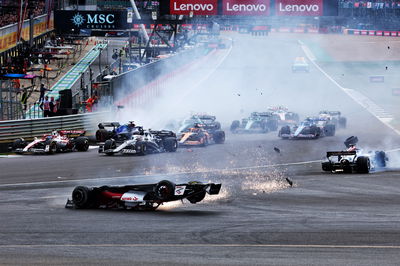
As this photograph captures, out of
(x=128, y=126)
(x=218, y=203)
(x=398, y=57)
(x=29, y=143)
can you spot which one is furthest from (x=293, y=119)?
(x=398, y=57)

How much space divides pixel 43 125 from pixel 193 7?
1555 centimetres

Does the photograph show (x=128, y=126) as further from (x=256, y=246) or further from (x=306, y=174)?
(x=256, y=246)


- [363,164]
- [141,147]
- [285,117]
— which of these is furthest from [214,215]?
[285,117]

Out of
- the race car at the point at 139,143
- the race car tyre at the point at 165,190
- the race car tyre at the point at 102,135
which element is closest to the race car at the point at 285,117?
the race car tyre at the point at 102,135

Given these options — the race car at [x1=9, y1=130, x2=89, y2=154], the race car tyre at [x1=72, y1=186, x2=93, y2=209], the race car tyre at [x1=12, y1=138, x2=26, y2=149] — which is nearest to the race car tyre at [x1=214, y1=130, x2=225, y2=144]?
the race car at [x1=9, y1=130, x2=89, y2=154]

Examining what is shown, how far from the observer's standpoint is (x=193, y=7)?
4297cm

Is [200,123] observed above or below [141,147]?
above

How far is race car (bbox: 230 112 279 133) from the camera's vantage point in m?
36.0

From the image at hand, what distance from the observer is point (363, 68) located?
7500cm

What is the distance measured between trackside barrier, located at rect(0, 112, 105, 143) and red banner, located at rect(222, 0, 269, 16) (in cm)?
1200

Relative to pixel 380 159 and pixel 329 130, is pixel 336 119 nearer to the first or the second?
pixel 329 130

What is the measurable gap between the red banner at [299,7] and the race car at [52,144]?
17048 mm

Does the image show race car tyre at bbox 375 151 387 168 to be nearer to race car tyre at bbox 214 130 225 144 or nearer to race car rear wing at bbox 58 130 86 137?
race car tyre at bbox 214 130 225 144

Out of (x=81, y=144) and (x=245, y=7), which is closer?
(x=81, y=144)
